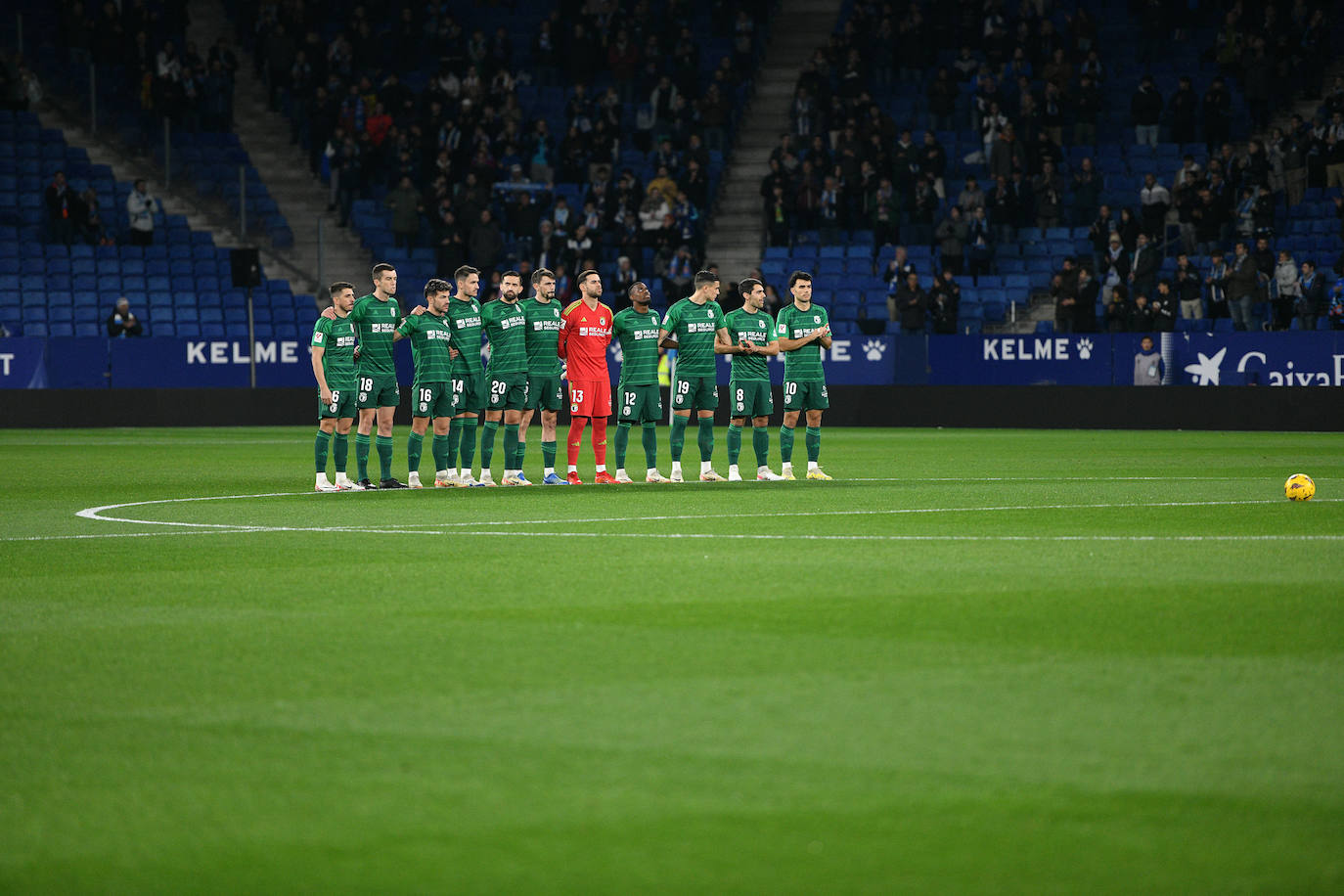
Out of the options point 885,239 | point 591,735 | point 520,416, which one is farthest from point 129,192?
point 591,735

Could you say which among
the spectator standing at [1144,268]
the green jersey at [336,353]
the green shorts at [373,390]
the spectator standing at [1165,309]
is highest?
the spectator standing at [1144,268]

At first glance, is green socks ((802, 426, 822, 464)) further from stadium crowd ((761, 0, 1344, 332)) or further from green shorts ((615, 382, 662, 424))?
stadium crowd ((761, 0, 1344, 332))

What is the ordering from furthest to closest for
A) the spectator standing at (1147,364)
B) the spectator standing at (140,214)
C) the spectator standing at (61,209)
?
the spectator standing at (140,214) → the spectator standing at (61,209) → the spectator standing at (1147,364)

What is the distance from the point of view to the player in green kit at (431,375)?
19266 millimetres

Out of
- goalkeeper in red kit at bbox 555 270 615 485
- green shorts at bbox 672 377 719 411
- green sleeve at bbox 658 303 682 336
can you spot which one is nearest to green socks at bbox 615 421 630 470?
goalkeeper in red kit at bbox 555 270 615 485

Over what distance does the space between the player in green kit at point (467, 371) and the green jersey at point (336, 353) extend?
4.42ft

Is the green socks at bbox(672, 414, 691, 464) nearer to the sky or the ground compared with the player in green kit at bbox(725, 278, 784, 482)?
nearer to the ground

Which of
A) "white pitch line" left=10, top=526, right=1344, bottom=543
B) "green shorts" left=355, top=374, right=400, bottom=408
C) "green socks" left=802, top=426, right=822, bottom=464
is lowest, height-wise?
"white pitch line" left=10, top=526, right=1344, bottom=543

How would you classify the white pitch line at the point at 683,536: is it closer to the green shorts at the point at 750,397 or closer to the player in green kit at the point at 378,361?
the player in green kit at the point at 378,361

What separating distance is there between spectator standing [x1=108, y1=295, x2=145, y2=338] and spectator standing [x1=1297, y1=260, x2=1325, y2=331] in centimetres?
2250

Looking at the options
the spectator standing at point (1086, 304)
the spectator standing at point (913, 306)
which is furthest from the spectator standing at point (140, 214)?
the spectator standing at point (1086, 304)

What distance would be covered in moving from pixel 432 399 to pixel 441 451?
2.02ft

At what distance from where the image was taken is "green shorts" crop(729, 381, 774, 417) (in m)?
19.8

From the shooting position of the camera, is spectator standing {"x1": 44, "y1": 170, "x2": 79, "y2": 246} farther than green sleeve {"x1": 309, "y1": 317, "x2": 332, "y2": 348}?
Yes
